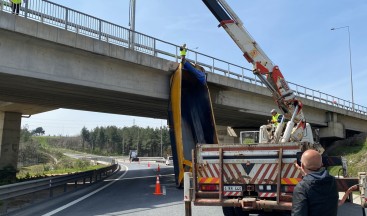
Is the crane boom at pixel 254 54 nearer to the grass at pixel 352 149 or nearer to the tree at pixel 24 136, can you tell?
the grass at pixel 352 149

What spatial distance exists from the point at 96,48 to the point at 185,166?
19.8ft

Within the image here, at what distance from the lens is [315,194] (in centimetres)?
309

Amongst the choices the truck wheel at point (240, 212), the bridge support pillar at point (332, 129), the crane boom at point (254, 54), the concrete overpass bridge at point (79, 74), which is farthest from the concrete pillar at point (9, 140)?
the bridge support pillar at point (332, 129)

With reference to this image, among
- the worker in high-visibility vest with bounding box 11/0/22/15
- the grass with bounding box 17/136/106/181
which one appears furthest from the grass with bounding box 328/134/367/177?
the worker in high-visibility vest with bounding box 11/0/22/15

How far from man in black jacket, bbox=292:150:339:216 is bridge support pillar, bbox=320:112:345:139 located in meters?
35.3

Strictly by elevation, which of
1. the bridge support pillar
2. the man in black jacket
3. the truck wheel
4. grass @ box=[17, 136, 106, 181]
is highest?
the bridge support pillar

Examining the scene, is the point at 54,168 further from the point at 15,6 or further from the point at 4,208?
the point at 4,208

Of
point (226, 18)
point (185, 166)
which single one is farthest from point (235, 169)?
point (226, 18)

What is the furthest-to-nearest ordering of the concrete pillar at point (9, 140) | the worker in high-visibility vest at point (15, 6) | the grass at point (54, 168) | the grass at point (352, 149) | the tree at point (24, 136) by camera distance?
the tree at point (24, 136)
the grass at point (352, 149)
the grass at point (54, 168)
the concrete pillar at point (9, 140)
the worker in high-visibility vest at point (15, 6)

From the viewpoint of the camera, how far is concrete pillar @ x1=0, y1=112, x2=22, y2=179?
2378 cm

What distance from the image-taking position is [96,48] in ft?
51.1

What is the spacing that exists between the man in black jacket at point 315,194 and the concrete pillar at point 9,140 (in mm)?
23174

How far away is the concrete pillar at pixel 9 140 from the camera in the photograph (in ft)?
78.0

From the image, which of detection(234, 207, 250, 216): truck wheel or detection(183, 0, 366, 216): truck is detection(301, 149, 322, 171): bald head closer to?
detection(183, 0, 366, 216): truck
